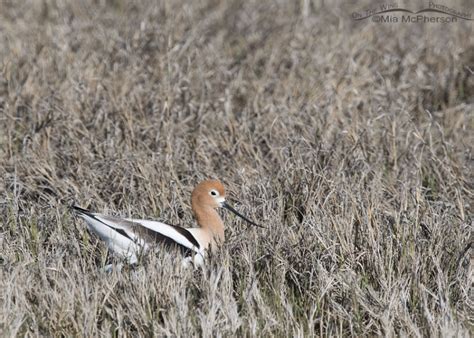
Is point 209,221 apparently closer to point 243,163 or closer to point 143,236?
point 143,236

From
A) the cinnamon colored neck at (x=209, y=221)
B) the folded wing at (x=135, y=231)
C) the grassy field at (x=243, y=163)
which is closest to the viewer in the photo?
the grassy field at (x=243, y=163)

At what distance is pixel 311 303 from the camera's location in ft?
14.8

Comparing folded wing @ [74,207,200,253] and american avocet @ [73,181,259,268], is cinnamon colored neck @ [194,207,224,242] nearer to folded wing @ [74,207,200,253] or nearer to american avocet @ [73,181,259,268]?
american avocet @ [73,181,259,268]

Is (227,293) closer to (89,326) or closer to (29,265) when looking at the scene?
(89,326)

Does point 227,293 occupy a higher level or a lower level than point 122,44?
lower

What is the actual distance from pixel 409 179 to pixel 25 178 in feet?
7.33

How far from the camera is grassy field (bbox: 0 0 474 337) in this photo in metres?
4.29

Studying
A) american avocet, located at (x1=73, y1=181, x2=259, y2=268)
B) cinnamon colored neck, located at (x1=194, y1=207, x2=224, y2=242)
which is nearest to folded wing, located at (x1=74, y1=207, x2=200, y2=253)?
american avocet, located at (x1=73, y1=181, x2=259, y2=268)

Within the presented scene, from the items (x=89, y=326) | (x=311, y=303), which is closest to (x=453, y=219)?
(x=311, y=303)

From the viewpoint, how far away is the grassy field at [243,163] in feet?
14.1

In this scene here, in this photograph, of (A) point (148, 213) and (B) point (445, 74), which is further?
(B) point (445, 74)

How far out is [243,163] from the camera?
244 inches

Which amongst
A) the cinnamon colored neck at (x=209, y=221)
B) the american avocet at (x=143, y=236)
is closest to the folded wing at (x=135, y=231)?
the american avocet at (x=143, y=236)

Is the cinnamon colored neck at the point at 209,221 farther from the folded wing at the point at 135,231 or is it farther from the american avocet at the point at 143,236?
the folded wing at the point at 135,231
